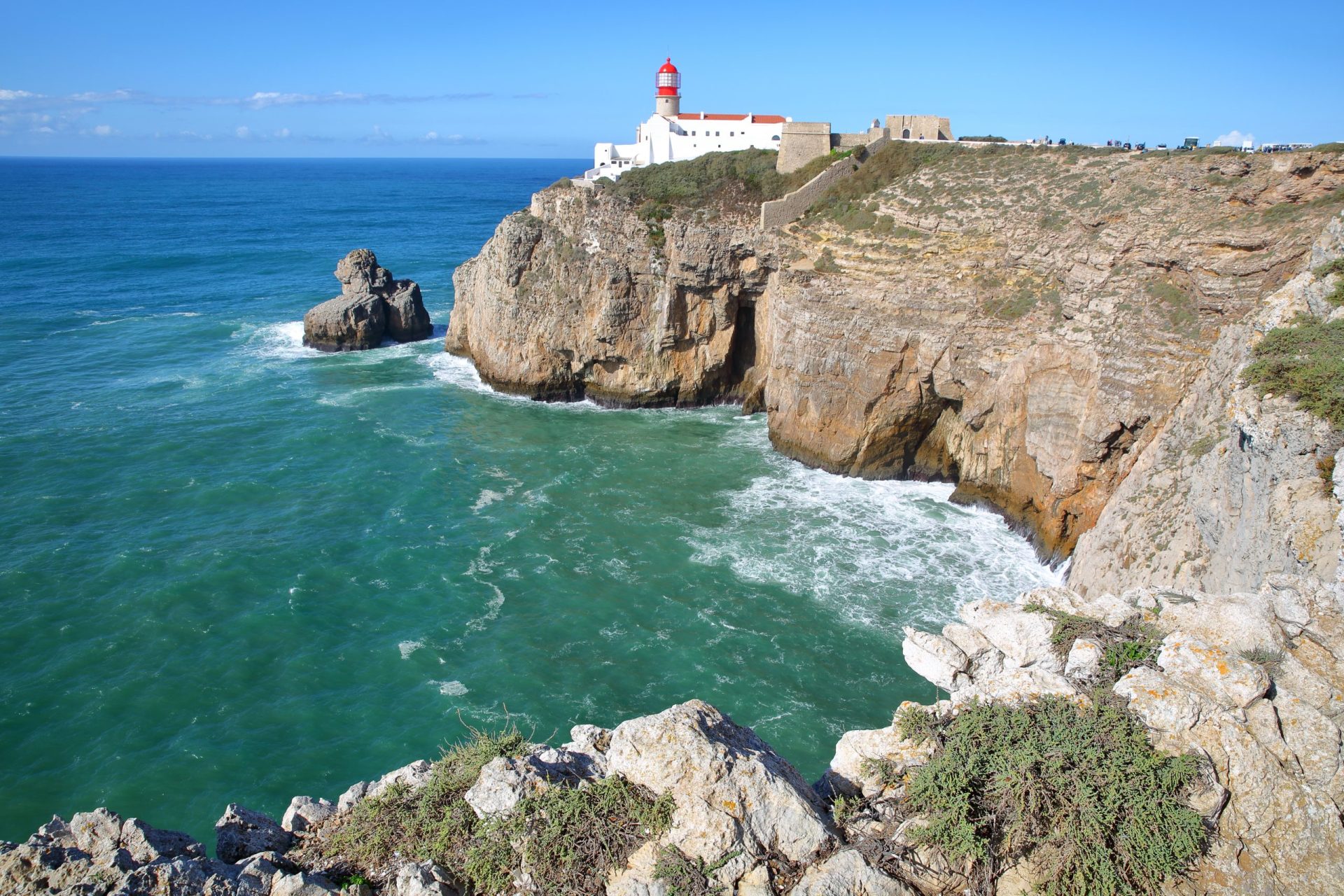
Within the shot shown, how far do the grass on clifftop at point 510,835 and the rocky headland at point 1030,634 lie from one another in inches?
1.3

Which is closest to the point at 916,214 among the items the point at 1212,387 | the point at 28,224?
the point at 1212,387

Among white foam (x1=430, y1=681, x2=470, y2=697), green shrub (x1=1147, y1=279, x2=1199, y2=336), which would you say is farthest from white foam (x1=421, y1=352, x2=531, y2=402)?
green shrub (x1=1147, y1=279, x2=1199, y2=336)

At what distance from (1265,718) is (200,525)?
3198 cm

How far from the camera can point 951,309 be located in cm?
3138

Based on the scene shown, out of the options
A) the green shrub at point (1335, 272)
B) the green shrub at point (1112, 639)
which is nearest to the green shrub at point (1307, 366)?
the green shrub at point (1335, 272)

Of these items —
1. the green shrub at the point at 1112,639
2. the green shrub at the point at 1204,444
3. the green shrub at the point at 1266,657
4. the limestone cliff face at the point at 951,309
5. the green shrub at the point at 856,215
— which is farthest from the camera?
the green shrub at the point at 856,215

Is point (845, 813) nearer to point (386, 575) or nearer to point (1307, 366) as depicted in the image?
point (1307, 366)

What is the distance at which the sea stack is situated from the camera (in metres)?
53.1

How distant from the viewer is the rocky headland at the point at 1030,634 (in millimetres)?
8352

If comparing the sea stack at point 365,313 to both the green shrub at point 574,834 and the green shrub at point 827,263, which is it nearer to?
the green shrub at point 827,263

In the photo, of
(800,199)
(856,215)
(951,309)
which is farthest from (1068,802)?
(800,199)

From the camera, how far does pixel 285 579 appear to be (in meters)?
26.7

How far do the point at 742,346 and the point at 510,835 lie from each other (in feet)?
121

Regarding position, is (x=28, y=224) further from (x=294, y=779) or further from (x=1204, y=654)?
(x=1204, y=654)
